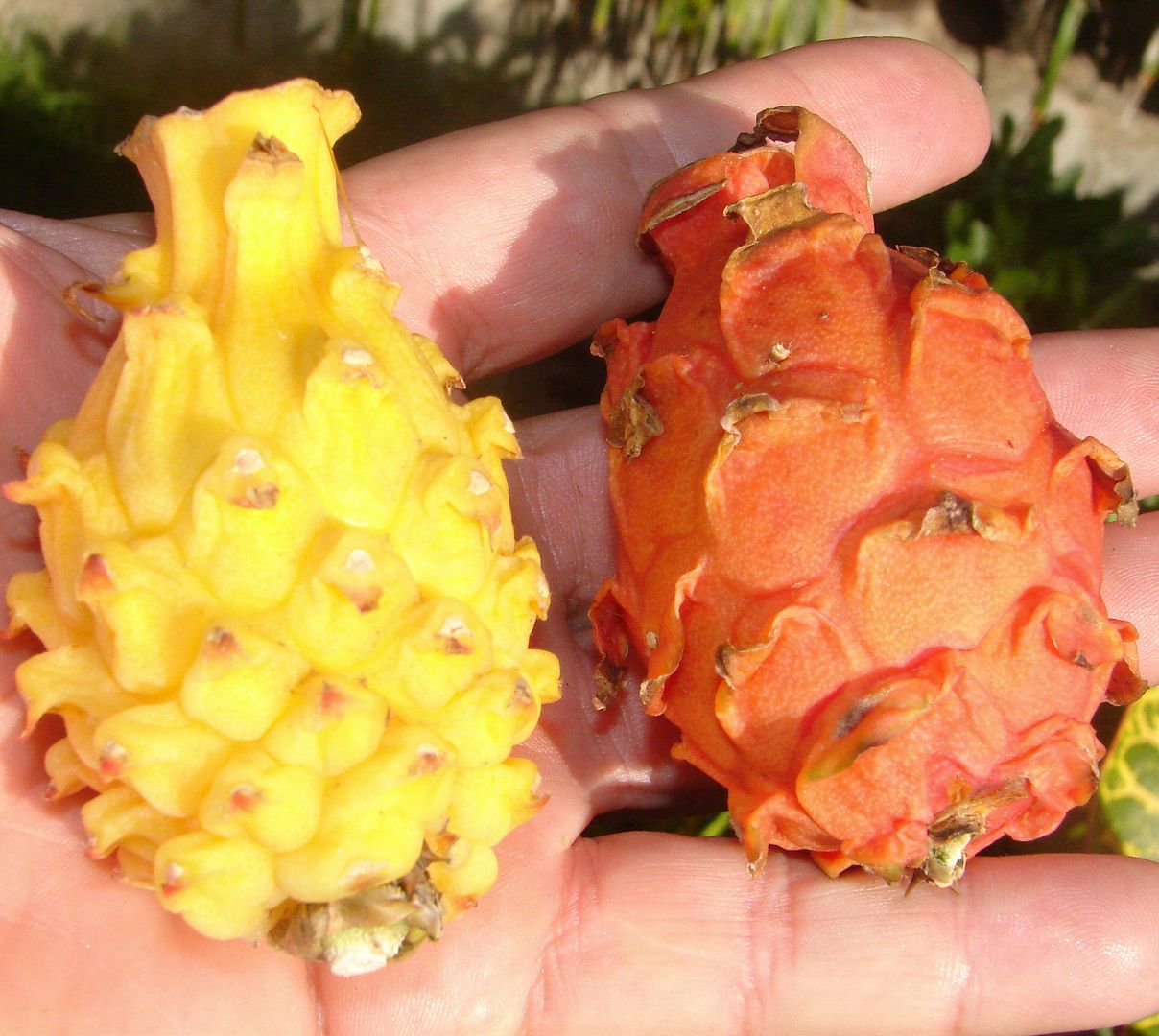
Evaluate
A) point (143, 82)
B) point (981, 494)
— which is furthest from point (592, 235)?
point (143, 82)

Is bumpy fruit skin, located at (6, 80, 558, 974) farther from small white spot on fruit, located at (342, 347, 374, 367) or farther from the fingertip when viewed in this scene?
the fingertip

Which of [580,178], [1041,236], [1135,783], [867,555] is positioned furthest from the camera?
[1041,236]

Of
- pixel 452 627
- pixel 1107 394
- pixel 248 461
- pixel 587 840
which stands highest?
pixel 248 461

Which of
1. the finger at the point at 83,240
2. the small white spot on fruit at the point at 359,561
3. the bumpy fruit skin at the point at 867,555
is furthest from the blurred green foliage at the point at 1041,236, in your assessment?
the small white spot on fruit at the point at 359,561

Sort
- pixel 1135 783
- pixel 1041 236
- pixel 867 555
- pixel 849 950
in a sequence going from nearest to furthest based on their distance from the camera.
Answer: pixel 867 555 → pixel 849 950 → pixel 1135 783 → pixel 1041 236

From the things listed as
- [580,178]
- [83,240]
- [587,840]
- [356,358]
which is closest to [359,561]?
[356,358]

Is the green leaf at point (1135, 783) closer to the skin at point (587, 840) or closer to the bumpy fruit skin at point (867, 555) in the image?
the skin at point (587, 840)

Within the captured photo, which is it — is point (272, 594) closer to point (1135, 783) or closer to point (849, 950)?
point (849, 950)
